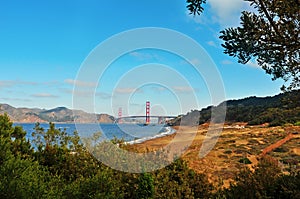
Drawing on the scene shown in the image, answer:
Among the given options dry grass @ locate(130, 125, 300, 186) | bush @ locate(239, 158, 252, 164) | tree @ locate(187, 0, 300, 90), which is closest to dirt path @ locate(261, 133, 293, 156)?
dry grass @ locate(130, 125, 300, 186)

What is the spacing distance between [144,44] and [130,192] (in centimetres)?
386

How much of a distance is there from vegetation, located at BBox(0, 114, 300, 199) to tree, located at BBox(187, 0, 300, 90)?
80.9 inches

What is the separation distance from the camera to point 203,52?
25.3 ft

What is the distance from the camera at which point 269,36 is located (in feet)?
16.1

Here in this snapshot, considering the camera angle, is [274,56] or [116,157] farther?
[116,157]

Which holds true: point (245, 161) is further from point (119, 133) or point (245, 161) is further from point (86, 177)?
point (119, 133)

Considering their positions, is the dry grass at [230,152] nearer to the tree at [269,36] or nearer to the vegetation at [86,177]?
the vegetation at [86,177]

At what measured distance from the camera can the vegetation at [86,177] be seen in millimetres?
5156

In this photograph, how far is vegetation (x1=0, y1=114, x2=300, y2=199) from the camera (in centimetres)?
516

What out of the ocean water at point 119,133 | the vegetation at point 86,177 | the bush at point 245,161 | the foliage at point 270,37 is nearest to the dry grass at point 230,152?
the bush at point 245,161

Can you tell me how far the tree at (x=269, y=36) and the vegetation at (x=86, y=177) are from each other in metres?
2.06

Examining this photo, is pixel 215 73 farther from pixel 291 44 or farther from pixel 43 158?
pixel 43 158

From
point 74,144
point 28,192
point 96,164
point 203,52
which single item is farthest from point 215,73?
point 28,192

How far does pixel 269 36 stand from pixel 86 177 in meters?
5.04
